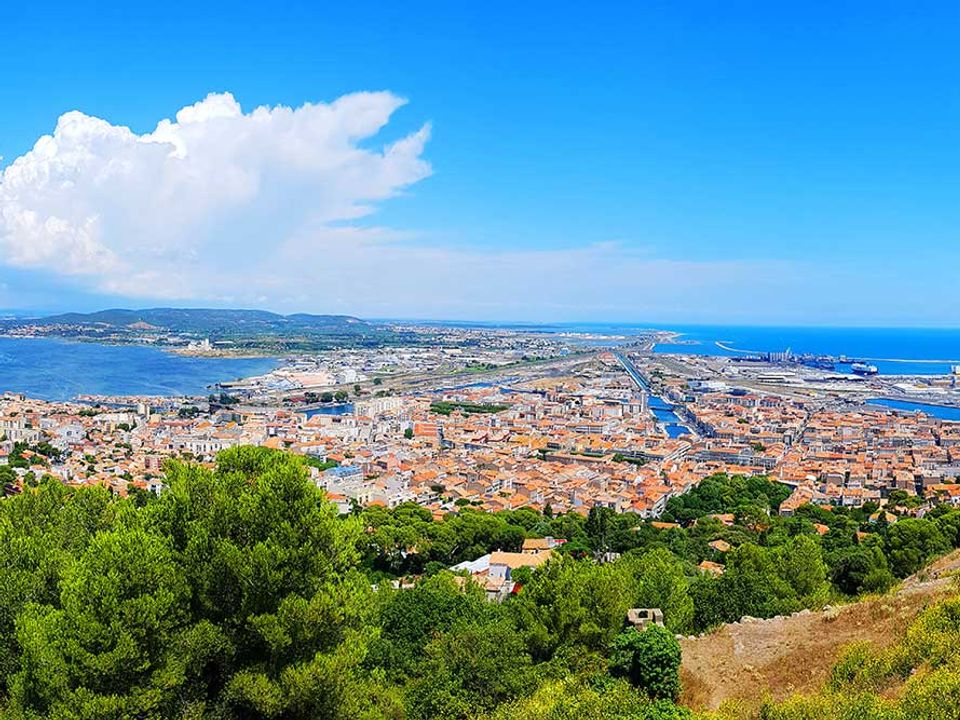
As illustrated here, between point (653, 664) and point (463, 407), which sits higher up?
point (653, 664)

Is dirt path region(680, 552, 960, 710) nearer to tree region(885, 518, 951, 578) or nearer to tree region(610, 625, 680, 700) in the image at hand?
tree region(610, 625, 680, 700)

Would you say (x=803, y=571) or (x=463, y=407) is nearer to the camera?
(x=803, y=571)

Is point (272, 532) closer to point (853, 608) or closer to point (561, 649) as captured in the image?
point (561, 649)

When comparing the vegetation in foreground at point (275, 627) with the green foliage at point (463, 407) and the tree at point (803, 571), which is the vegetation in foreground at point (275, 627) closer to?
the tree at point (803, 571)

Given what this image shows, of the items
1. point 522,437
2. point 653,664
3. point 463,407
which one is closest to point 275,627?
point 653,664

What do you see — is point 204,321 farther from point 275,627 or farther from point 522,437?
point 275,627

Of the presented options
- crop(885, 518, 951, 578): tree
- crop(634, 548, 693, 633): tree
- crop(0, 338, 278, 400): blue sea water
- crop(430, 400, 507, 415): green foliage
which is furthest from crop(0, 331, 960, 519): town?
crop(885, 518, 951, 578): tree

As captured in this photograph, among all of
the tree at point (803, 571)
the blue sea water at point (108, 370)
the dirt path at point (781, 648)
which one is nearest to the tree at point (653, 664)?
the dirt path at point (781, 648)
